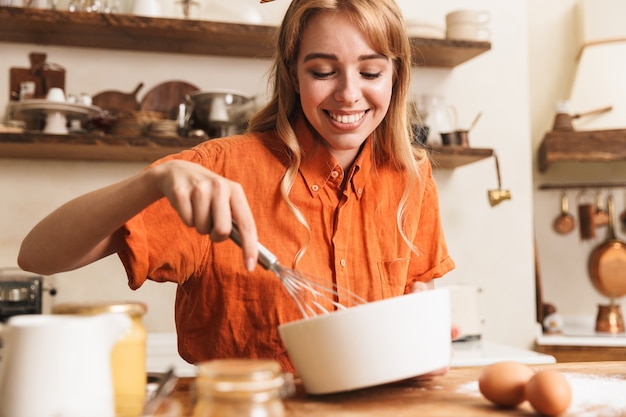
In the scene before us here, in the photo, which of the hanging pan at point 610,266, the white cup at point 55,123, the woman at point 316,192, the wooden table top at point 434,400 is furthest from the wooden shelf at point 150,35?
the wooden table top at point 434,400

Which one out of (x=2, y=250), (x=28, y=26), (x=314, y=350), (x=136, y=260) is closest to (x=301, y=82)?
(x=136, y=260)

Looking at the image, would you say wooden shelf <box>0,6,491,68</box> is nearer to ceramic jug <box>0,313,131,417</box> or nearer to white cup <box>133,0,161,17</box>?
white cup <box>133,0,161,17</box>

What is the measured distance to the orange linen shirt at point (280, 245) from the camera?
4.06 feet

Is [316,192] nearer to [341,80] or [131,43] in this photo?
[341,80]

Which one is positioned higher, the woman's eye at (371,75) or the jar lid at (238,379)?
the woman's eye at (371,75)

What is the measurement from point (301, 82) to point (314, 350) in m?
0.62

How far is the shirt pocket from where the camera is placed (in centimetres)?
134

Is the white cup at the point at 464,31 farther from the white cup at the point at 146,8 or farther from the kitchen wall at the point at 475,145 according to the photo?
the white cup at the point at 146,8

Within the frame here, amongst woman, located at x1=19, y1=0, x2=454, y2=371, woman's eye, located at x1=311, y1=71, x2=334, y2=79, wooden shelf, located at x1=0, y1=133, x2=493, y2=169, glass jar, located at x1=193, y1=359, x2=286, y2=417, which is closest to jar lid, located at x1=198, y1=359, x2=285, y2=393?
glass jar, located at x1=193, y1=359, x2=286, y2=417

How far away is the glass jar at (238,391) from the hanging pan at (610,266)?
2.72 m

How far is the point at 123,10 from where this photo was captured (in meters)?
2.48

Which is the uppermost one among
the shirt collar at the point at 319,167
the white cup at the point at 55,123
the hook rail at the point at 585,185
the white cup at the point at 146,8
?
the white cup at the point at 146,8

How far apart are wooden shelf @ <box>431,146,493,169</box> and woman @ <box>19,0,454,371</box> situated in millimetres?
1090

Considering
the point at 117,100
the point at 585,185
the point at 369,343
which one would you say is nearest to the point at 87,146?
the point at 117,100
